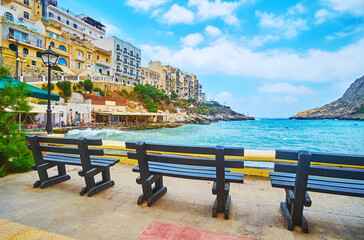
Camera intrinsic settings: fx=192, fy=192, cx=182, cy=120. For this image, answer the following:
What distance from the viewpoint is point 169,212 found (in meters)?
2.26

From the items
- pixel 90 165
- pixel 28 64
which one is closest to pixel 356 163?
pixel 90 165

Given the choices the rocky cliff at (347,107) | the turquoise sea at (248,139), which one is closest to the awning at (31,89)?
the turquoise sea at (248,139)

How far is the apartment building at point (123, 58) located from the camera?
42781mm

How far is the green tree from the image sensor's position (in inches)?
132

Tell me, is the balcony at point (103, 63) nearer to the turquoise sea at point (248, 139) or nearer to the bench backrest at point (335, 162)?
the turquoise sea at point (248, 139)

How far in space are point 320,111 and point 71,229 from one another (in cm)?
16153

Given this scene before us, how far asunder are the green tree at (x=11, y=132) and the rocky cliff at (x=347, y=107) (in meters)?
128

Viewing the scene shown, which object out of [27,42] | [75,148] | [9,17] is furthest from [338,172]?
[9,17]

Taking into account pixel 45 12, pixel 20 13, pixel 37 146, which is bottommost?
pixel 37 146

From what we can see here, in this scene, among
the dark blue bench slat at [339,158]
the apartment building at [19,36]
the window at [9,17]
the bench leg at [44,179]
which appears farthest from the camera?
the window at [9,17]

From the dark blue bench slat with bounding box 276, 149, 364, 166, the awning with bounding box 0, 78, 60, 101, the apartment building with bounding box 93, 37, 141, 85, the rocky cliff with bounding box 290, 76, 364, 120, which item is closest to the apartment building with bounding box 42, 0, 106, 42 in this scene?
the apartment building with bounding box 93, 37, 141, 85

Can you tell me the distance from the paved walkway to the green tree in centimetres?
61

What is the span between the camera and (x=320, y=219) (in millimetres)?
2131

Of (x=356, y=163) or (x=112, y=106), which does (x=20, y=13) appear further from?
(x=356, y=163)
